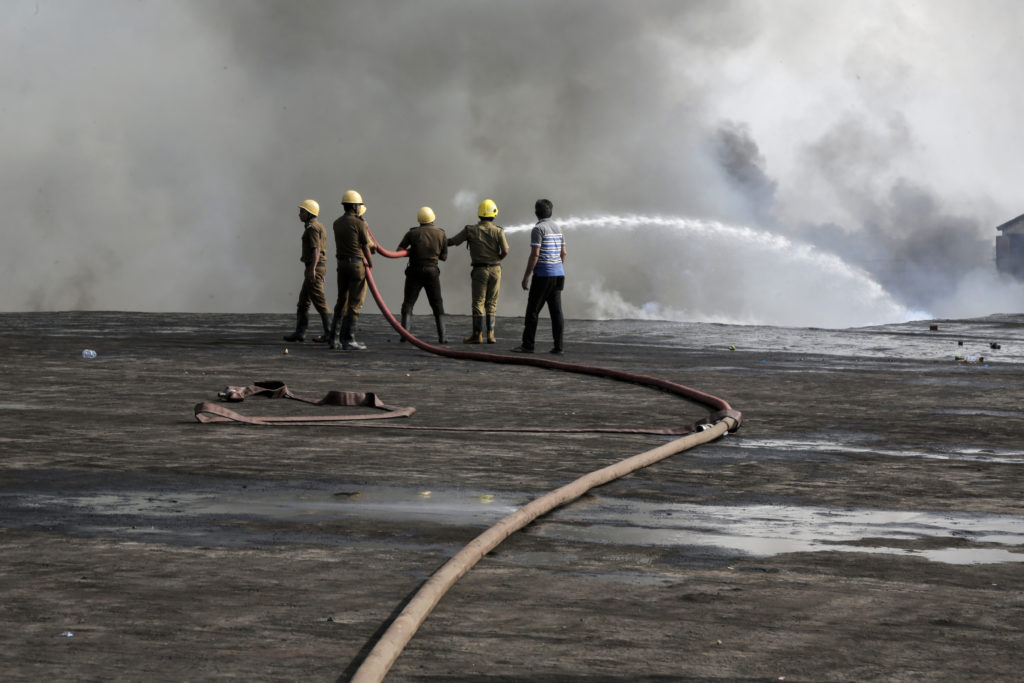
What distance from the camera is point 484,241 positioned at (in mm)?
20594

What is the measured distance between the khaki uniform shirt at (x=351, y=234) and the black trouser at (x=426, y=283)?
6.02 ft

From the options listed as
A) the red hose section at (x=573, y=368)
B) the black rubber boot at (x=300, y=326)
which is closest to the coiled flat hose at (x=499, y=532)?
the red hose section at (x=573, y=368)

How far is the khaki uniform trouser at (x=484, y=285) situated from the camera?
2066 cm

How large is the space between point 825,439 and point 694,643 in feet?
19.1

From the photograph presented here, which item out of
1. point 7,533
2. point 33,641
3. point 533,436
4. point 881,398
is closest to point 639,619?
point 33,641

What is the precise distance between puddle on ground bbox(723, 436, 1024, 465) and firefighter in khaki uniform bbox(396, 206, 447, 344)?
11.2 metres

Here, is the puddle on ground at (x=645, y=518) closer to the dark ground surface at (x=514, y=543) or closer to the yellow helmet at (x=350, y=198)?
the dark ground surface at (x=514, y=543)

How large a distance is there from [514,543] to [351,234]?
13.2 m

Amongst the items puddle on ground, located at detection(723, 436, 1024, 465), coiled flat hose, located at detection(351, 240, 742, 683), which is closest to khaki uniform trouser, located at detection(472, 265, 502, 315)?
coiled flat hose, located at detection(351, 240, 742, 683)

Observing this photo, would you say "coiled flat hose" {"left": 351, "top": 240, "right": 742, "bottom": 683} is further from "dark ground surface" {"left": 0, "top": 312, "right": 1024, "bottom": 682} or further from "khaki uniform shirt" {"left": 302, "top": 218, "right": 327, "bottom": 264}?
"khaki uniform shirt" {"left": 302, "top": 218, "right": 327, "bottom": 264}

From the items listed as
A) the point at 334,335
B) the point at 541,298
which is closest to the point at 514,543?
the point at 541,298

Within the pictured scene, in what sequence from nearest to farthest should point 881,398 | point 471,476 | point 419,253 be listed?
point 471,476 → point 881,398 → point 419,253

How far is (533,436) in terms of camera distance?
9750 mm

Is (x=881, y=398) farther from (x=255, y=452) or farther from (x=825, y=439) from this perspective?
(x=255, y=452)
